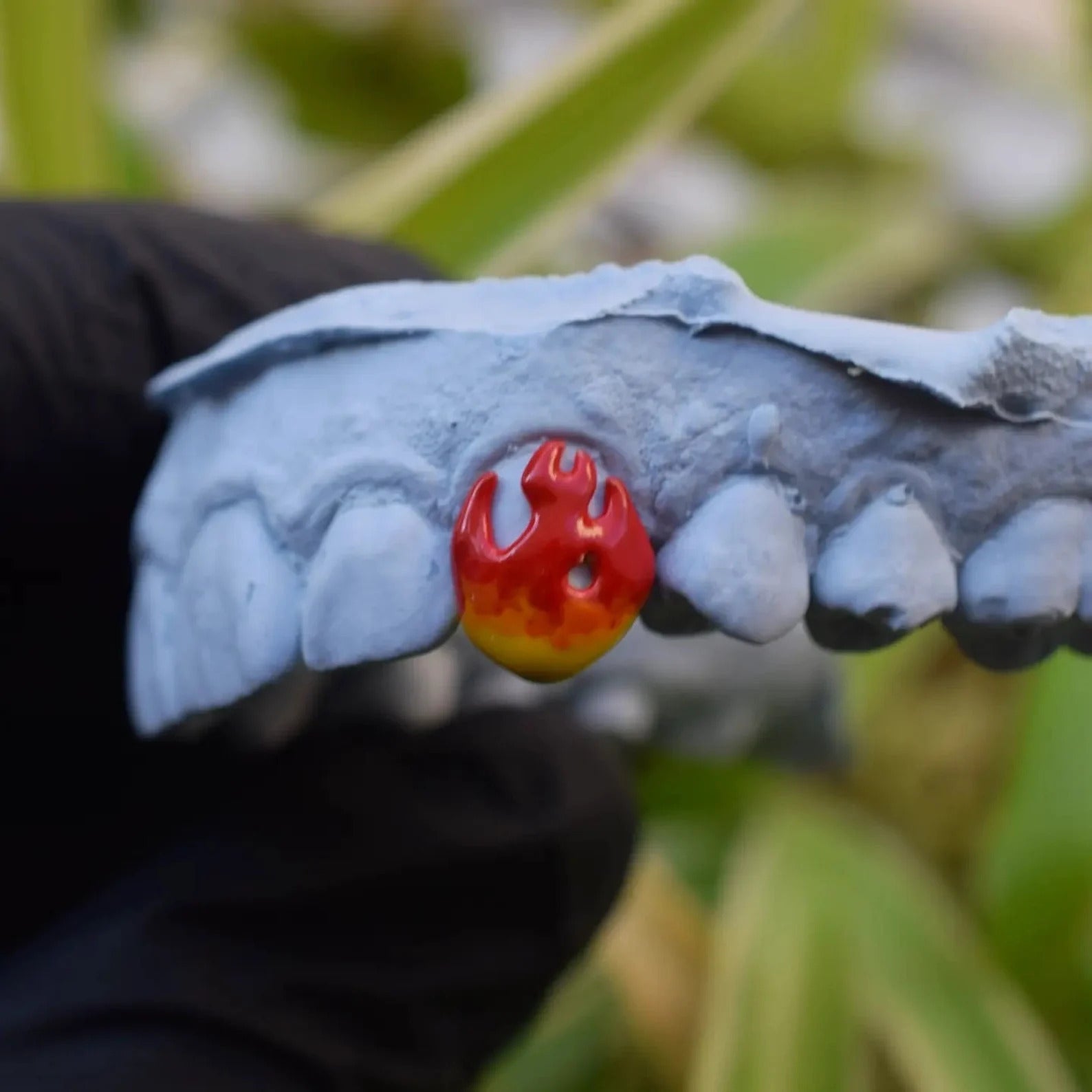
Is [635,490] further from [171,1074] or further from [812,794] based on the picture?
[812,794]

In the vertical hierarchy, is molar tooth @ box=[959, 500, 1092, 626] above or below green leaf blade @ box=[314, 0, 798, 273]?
below

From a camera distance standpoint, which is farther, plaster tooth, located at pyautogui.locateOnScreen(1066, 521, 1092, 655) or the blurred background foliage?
the blurred background foliage

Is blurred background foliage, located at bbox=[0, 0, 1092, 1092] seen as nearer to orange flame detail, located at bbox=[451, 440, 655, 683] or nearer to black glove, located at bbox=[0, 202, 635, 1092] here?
black glove, located at bbox=[0, 202, 635, 1092]

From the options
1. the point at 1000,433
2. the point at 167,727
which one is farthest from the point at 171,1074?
the point at 1000,433

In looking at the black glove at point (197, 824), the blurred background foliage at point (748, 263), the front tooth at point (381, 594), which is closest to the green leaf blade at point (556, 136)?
the blurred background foliage at point (748, 263)

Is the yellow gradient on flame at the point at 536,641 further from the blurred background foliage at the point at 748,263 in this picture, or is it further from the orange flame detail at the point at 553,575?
the blurred background foliage at the point at 748,263

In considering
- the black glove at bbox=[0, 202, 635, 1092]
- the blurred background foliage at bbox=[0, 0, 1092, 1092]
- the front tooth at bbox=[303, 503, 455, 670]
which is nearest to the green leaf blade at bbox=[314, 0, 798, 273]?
the blurred background foliage at bbox=[0, 0, 1092, 1092]

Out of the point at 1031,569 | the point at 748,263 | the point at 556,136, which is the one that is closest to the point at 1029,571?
the point at 1031,569
